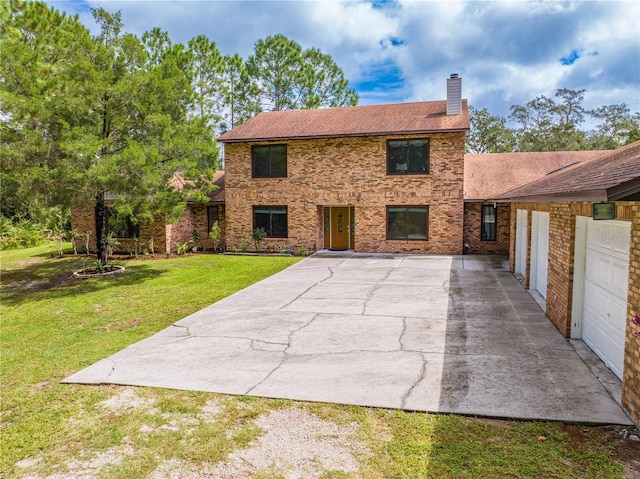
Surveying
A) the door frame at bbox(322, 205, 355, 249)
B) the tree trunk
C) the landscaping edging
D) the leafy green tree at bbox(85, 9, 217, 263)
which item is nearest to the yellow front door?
the door frame at bbox(322, 205, 355, 249)

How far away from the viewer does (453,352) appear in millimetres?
6762

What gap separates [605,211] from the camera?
5.14m

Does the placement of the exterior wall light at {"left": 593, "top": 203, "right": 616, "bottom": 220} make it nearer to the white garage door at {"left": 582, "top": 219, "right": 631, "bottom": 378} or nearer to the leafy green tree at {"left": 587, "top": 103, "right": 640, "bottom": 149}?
the white garage door at {"left": 582, "top": 219, "right": 631, "bottom": 378}

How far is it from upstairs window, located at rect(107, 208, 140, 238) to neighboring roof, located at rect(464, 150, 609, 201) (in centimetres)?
1509

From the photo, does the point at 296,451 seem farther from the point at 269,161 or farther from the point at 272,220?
the point at 269,161

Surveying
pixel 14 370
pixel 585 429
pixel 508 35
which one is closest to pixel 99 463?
pixel 14 370

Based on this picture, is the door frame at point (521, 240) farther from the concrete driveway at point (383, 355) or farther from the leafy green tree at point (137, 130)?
the leafy green tree at point (137, 130)

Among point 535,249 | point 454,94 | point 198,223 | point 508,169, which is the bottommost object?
point 535,249

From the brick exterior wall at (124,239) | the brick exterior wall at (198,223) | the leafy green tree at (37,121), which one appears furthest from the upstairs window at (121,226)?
the leafy green tree at (37,121)

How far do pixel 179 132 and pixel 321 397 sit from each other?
40.3ft

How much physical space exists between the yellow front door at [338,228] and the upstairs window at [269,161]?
9.50ft

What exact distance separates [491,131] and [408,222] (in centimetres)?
2751

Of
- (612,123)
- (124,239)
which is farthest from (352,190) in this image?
(612,123)

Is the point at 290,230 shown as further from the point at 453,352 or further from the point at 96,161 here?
the point at 453,352
